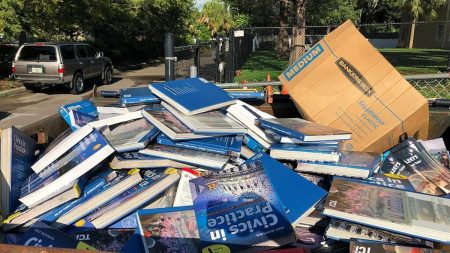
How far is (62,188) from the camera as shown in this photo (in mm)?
2135

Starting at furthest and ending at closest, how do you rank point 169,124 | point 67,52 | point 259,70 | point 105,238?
point 259,70 < point 67,52 < point 169,124 < point 105,238

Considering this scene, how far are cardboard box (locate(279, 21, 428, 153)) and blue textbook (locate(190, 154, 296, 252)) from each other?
Result: 983 mm

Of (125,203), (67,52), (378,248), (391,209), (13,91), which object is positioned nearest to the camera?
(378,248)

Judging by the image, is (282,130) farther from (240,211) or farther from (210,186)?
(240,211)

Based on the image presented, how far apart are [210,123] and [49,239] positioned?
3.50ft

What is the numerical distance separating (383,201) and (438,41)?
3876cm

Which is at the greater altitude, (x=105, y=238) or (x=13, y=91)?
(x=105, y=238)

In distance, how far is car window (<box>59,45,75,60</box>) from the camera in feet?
45.9

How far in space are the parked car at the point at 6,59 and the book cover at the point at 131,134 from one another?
16343mm

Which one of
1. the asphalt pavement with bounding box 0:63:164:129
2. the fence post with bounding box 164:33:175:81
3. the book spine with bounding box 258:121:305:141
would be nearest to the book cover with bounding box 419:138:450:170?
the book spine with bounding box 258:121:305:141

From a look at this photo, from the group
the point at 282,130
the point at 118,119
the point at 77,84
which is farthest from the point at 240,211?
the point at 77,84

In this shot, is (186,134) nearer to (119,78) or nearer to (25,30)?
(25,30)

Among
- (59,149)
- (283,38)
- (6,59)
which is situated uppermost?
(283,38)

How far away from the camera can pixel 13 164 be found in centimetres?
230
